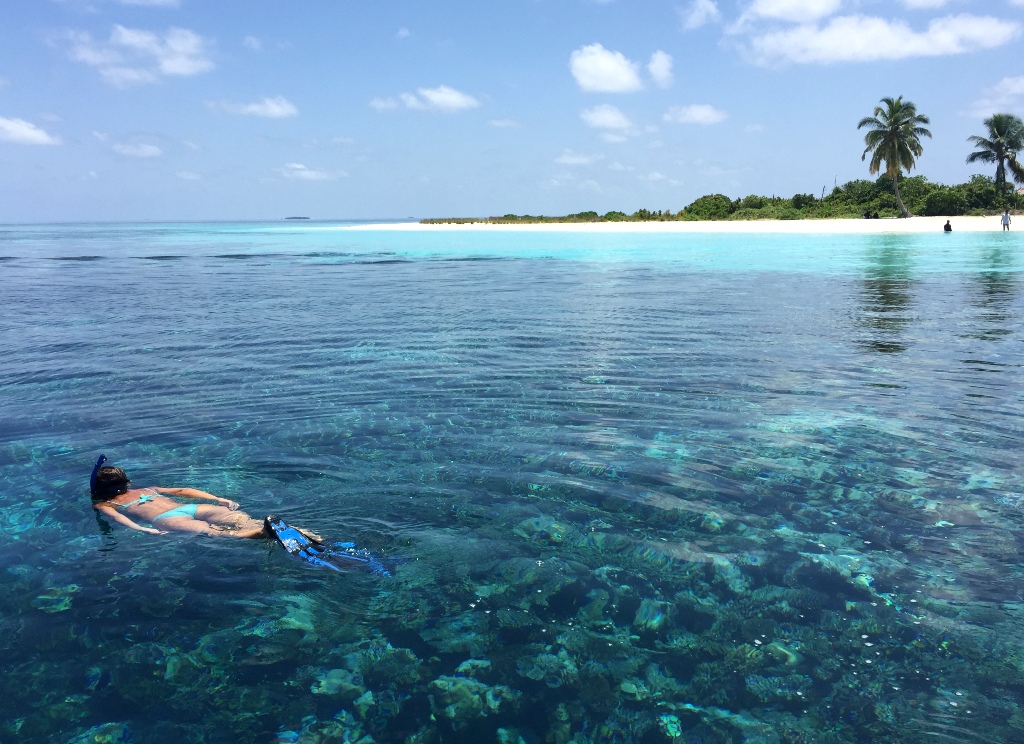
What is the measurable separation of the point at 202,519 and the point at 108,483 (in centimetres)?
129

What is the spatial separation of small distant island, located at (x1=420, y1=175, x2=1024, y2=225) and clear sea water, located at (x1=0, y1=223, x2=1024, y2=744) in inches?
2915

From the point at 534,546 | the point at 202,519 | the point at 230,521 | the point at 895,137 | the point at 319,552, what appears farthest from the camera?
the point at 895,137

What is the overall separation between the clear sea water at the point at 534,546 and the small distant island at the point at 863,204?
2915 inches

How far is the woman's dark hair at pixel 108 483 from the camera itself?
7.71m

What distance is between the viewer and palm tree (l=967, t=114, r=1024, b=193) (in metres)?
75.1

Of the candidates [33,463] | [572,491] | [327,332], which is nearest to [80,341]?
[327,332]

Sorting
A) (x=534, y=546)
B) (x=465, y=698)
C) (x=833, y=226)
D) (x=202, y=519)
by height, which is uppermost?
(x=833, y=226)

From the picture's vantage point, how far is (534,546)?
6.87 metres

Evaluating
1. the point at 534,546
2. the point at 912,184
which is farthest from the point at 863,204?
the point at 534,546

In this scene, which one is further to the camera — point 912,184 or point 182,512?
point 912,184

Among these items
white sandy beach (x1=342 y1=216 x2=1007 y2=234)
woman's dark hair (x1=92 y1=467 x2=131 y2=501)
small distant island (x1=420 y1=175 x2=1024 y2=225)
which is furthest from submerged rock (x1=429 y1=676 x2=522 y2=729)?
small distant island (x1=420 y1=175 x2=1024 y2=225)

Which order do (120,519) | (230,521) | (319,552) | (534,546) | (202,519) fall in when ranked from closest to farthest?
(319,552) → (534,546) → (230,521) → (202,519) → (120,519)

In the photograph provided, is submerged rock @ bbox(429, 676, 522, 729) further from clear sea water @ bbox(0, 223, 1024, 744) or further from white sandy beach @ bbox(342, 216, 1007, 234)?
white sandy beach @ bbox(342, 216, 1007, 234)

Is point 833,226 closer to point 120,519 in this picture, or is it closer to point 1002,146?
point 1002,146
